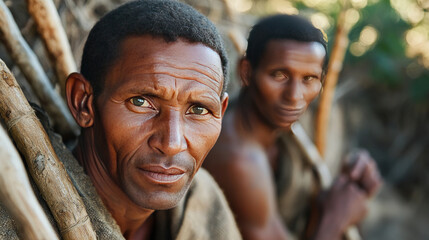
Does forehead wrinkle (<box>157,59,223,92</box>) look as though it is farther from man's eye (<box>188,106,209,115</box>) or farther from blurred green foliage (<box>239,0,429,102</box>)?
blurred green foliage (<box>239,0,429,102</box>)

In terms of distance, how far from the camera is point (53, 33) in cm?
→ 197

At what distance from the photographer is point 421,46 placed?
537cm

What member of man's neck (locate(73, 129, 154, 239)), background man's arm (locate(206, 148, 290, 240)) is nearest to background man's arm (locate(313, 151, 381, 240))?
background man's arm (locate(206, 148, 290, 240))

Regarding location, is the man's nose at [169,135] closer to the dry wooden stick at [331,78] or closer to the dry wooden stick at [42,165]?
the dry wooden stick at [42,165]

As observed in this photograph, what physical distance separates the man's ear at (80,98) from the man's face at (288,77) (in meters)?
0.77

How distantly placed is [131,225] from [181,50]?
0.76m

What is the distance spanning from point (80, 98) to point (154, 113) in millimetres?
312

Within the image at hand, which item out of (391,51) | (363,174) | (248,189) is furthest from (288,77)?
(391,51)

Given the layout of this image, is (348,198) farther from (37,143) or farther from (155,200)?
(37,143)

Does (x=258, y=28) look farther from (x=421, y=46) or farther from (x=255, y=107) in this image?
(x=421, y=46)

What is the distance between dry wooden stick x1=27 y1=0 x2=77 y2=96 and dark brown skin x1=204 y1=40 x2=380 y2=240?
2.65ft

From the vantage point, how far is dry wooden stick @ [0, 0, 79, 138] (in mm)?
1718

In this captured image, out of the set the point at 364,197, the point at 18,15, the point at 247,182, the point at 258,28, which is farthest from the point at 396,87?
the point at 18,15

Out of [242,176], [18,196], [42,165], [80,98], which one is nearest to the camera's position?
[18,196]
